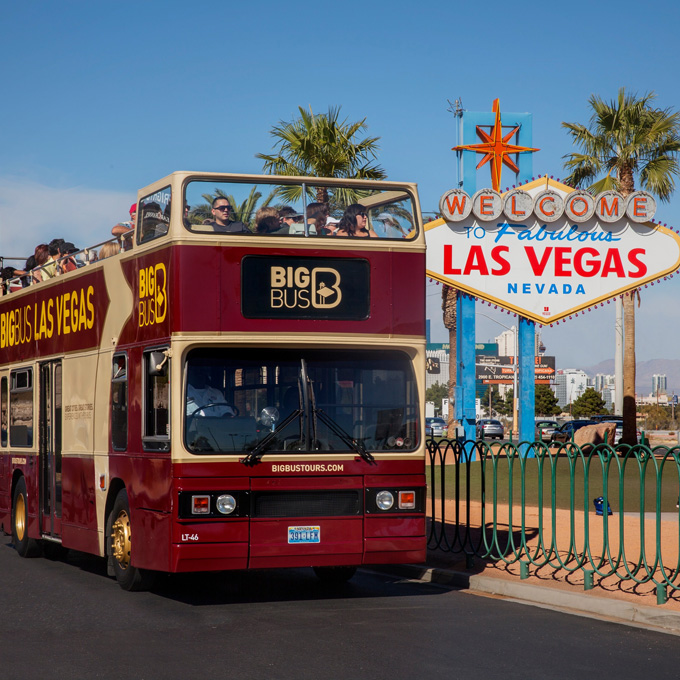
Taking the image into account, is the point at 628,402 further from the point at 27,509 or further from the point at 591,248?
the point at 27,509

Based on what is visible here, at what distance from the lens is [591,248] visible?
2259 centimetres

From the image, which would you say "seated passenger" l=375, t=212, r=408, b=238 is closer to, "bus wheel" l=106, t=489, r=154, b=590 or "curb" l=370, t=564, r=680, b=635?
"curb" l=370, t=564, r=680, b=635

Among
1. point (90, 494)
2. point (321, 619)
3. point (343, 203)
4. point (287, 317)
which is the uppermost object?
point (343, 203)

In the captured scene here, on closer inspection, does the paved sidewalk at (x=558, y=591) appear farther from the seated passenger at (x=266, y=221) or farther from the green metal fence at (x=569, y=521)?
the seated passenger at (x=266, y=221)

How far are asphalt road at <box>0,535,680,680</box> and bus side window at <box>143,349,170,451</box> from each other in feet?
5.26

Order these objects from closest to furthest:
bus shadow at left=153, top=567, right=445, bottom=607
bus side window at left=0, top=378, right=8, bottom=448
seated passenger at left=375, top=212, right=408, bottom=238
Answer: seated passenger at left=375, top=212, right=408, bottom=238
bus shadow at left=153, top=567, right=445, bottom=607
bus side window at left=0, top=378, right=8, bottom=448

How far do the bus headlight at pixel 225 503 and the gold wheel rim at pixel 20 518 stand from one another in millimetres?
6317

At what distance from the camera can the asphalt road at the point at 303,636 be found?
314 inches

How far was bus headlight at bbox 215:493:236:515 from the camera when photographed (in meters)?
10.3

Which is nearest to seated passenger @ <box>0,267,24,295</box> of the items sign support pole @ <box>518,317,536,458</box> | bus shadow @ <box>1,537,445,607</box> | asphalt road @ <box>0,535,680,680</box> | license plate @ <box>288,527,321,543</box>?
bus shadow @ <box>1,537,445,607</box>

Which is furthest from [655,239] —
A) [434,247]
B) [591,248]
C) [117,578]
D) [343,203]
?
[117,578]

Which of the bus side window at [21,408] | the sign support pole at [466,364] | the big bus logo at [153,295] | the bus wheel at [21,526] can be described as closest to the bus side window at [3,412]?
the bus side window at [21,408]

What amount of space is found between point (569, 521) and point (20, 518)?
7.94m

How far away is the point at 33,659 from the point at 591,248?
649 inches
